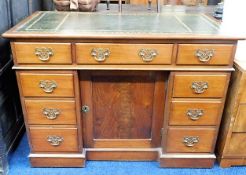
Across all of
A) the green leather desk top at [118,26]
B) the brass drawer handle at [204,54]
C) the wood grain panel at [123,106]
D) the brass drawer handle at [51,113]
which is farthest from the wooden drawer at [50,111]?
the brass drawer handle at [204,54]

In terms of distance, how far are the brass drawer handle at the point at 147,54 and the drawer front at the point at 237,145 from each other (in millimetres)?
649

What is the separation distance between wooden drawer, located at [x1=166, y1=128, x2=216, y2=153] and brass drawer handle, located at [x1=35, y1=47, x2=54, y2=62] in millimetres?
740

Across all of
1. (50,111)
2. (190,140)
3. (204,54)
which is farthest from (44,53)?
(190,140)

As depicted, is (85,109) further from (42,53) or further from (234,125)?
(234,125)

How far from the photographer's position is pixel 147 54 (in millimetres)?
1304

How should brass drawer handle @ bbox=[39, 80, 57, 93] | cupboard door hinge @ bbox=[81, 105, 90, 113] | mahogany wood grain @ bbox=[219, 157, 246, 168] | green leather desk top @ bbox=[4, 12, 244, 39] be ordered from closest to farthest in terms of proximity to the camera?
green leather desk top @ bbox=[4, 12, 244, 39] → brass drawer handle @ bbox=[39, 80, 57, 93] → cupboard door hinge @ bbox=[81, 105, 90, 113] → mahogany wood grain @ bbox=[219, 157, 246, 168]

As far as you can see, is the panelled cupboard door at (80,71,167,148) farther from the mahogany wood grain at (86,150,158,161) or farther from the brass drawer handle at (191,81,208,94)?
the brass drawer handle at (191,81,208,94)

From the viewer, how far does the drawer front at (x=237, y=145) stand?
1.52 m

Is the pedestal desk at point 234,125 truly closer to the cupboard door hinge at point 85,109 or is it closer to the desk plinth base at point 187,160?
the desk plinth base at point 187,160

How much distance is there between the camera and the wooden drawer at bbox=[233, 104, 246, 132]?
4.70ft

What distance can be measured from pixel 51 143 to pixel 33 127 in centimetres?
14

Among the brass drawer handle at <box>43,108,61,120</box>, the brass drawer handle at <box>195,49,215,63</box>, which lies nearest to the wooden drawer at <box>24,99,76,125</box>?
the brass drawer handle at <box>43,108,61,120</box>

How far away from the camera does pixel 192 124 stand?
4.89 feet

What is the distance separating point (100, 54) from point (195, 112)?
0.59 m
